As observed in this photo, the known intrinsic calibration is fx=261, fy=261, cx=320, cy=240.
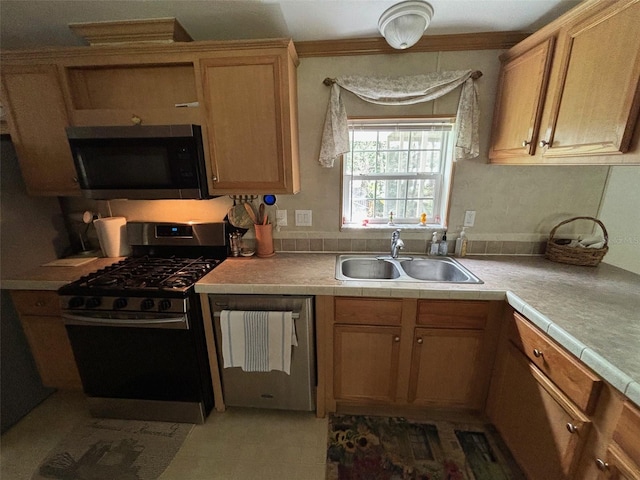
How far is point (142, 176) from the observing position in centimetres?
156

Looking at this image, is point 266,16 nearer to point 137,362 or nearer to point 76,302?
point 76,302

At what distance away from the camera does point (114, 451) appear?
149cm

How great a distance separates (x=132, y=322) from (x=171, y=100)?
4.51 ft

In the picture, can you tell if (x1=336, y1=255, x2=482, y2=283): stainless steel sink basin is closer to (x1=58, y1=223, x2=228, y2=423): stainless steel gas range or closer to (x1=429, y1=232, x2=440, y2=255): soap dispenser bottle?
(x1=429, y1=232, x2=440, y2=255): soap dispenser bottle

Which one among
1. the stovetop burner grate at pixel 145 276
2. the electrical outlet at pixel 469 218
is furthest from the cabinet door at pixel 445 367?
the stovetop burner grate at pixel 145 276

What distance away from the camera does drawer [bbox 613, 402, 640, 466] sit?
2.52ft

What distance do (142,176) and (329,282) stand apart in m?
1.28

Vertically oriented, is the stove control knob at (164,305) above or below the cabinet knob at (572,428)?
above

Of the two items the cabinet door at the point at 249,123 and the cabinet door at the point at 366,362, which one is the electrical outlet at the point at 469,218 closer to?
the cabinet door at the point at 366,362

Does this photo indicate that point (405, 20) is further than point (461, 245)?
No

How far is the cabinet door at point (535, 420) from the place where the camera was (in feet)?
3.25

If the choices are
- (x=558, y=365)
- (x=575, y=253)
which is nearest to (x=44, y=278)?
(x=558, y=365)

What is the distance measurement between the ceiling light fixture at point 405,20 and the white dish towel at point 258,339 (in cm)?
159

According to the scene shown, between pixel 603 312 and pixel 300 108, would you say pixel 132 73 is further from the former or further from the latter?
pixel 603 312
